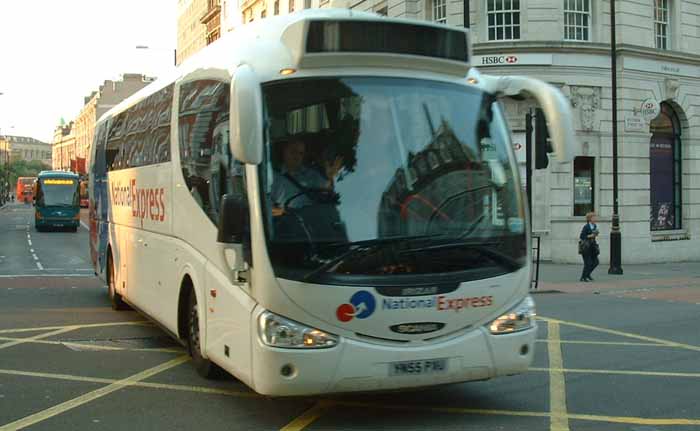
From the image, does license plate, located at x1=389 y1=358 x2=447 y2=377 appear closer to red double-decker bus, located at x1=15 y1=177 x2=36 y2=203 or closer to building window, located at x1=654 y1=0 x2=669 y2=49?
building window, located at x1=654 y1=0 x2=669 y2=49

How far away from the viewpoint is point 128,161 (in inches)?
472

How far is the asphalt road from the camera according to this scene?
22.0 ft

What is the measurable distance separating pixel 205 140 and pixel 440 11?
21.7m

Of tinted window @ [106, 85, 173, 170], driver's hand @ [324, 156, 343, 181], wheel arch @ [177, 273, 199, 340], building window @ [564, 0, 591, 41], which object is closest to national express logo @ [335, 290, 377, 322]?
driver's hand @ [324, 156, 343, 181]

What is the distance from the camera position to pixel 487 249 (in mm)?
6582

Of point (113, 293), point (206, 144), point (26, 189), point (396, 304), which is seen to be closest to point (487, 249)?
point (396, 304)

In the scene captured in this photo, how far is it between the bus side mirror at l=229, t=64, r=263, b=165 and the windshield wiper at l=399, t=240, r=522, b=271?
1.30 m

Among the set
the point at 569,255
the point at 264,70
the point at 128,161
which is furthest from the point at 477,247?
the point at 569,255

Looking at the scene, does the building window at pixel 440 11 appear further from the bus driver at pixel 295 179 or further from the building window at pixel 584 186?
the bus driver at pixel 295 179

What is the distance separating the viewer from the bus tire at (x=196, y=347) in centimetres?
812

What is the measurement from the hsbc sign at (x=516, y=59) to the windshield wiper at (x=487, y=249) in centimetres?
2029

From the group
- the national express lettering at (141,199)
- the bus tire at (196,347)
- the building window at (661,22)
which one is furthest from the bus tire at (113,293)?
the building window at (661,22)

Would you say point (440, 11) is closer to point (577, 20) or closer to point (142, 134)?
point (577, 20)

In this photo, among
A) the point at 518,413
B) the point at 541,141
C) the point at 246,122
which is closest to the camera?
the point at 246,122
